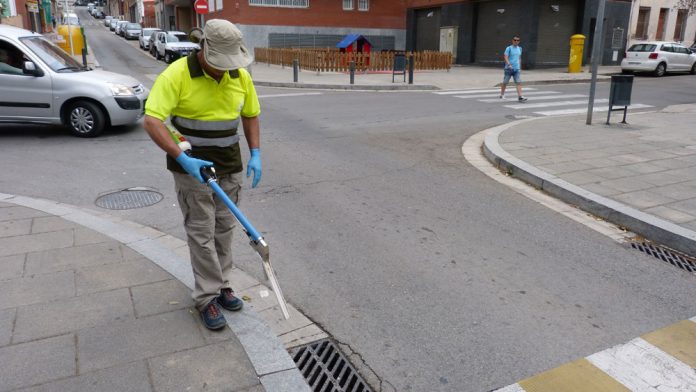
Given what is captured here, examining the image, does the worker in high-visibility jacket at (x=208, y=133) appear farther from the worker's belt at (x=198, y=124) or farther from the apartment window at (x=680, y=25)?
the apartment window at (x=680, y=25)

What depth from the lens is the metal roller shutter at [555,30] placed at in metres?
28.9

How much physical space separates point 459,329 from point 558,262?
Result: 62.9 inches

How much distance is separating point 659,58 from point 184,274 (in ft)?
90.3

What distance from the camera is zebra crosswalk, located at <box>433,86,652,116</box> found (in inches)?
575

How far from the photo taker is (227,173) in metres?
3.59

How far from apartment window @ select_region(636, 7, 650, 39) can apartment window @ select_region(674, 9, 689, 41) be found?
3025 millimetres

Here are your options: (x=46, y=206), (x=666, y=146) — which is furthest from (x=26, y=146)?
(x=666, y=146)

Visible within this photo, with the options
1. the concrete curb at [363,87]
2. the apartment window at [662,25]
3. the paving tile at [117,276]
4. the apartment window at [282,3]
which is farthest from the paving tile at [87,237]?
the apartment window at [662,25]

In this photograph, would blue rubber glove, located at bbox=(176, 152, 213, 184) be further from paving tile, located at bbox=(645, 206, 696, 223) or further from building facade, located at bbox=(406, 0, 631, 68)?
building facade, located at bbox=(406, 0, 631, 68)

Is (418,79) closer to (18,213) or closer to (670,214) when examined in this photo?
(670,214)

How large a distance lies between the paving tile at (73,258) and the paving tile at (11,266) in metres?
0.05

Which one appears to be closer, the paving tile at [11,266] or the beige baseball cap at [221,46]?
the beige baseball cap at [221,46]

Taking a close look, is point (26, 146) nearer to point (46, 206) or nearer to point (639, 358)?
point (46, 206)

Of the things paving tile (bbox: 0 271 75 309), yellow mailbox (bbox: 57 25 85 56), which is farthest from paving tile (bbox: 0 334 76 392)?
yellow mailbox (bbox: 57 25 85 56)
